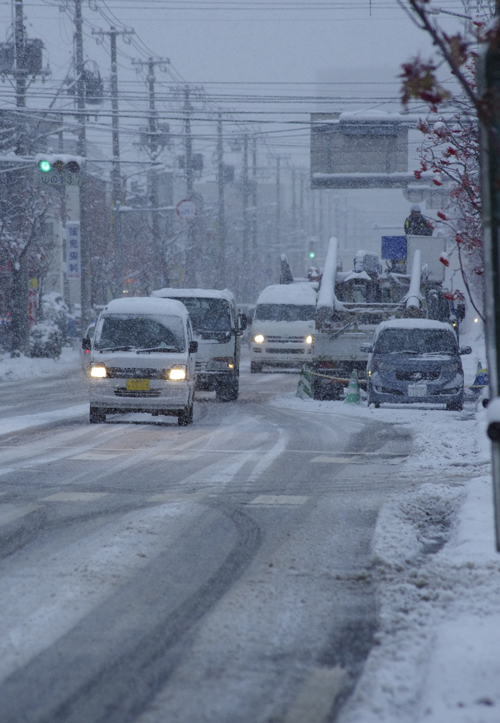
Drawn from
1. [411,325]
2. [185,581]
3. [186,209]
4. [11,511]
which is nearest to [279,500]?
[11,511]

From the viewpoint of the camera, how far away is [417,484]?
10.8m

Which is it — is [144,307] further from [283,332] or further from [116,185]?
[116,185]

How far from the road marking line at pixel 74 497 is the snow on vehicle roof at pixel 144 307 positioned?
813 centimetres

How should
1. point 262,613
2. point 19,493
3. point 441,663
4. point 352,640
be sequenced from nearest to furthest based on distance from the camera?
point 441,663 < point 352,640 < point 262,613 < point 19,493

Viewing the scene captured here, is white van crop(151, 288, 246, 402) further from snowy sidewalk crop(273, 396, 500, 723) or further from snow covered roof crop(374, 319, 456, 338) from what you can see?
snowy sidewalk crop(273, 396, 500, 723)

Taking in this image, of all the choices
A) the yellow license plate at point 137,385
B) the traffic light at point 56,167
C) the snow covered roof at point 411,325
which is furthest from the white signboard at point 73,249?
the yellow license plate at point 137,385

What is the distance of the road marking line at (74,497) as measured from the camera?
9.58m

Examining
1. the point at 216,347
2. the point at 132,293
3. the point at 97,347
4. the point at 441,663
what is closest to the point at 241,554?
the point at 441,663

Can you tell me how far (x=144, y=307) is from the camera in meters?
18.0

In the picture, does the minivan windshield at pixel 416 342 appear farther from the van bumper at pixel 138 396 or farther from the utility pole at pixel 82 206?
the utility pole at pixel 82 206

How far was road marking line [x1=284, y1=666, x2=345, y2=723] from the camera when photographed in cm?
430

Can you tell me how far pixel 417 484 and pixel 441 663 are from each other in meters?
6.09

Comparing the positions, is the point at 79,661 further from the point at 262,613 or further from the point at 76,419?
the point at 76,419

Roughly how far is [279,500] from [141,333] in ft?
27.2
